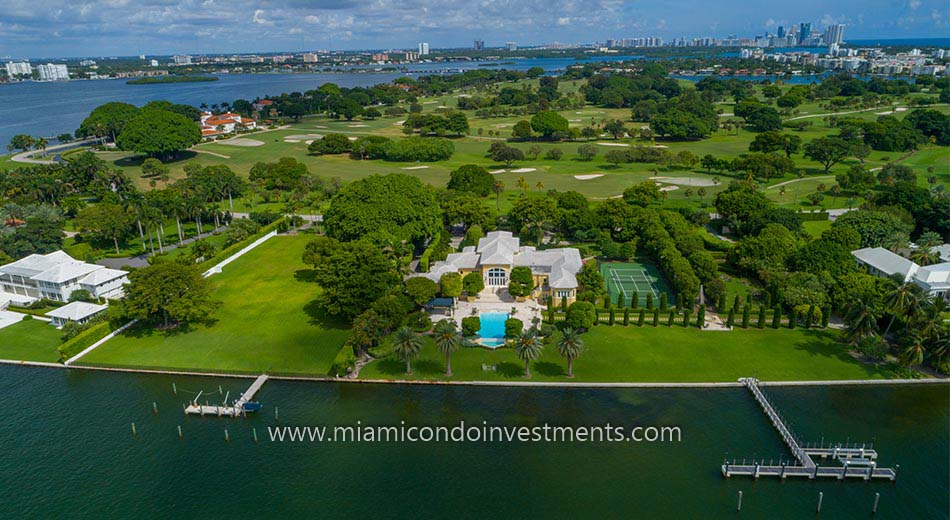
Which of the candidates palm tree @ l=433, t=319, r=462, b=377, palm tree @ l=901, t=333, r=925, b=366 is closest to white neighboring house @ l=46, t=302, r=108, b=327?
palm tree @ l=433, t=319, r=462, b=377

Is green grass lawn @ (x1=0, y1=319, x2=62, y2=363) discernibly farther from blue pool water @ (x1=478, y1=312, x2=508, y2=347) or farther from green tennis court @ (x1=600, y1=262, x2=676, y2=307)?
green tennis court @ (x1=600, y1=262, x2=676, y2=307)

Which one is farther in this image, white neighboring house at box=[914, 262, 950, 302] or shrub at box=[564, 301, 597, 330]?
white neighboring house at box=[914, 262, 950, 302]

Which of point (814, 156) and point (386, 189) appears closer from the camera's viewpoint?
point (386, 189)

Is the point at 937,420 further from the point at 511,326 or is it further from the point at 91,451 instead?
the point at 91,451

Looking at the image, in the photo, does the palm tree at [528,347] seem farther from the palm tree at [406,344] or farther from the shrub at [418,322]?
the shrub at [418,322]

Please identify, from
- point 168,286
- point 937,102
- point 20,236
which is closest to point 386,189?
point 168,286

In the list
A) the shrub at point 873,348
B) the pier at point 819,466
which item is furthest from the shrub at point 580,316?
the shrub at point 873,348

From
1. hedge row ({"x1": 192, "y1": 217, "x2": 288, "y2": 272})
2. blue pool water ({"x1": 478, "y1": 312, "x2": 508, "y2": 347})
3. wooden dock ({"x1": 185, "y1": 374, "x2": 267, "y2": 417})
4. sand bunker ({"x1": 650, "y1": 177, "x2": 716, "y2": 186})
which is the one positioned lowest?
wooden dock ({"x1": 185, "y1": 374, "x2": 267, "y2": 417})
